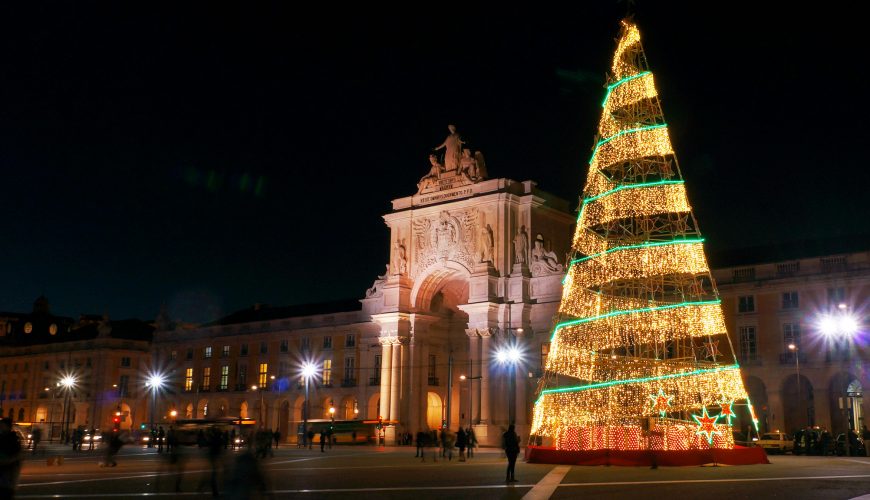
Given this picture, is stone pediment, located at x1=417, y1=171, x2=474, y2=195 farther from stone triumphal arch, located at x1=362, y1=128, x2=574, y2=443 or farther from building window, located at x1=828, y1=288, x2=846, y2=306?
building window, located at x1=828, y1=288, x2=846, y2=306

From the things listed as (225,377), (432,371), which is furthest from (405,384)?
(225,377)

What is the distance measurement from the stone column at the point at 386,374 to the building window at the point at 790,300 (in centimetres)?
2801

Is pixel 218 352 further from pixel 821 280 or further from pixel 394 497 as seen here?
pixel 394 497

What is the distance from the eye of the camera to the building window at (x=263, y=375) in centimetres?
8462

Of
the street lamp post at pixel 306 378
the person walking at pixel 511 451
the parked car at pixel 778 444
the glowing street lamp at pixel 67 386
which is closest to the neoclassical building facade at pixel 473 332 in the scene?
the street lamp post at pixel 306 378

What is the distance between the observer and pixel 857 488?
23.3 m

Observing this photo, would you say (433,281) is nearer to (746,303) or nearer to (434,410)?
(434,410)

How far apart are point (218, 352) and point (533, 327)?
40.0 metres

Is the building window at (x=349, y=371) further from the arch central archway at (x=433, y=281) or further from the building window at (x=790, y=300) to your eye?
Result: the building window at (x=790, y=300)

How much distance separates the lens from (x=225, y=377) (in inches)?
3499

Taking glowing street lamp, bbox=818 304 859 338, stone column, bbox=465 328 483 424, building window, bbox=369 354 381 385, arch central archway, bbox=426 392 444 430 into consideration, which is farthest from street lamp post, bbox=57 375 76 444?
glowing street lamp, bbox=818 304 859 338

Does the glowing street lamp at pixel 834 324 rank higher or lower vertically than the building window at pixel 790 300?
lower

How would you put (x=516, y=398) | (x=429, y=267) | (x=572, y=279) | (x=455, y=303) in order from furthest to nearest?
(x=455, y=303) → (x=429, y=267) → (x=516, y=398) → (x=572, y=279)

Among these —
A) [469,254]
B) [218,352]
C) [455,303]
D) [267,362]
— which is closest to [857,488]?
[469,254]
